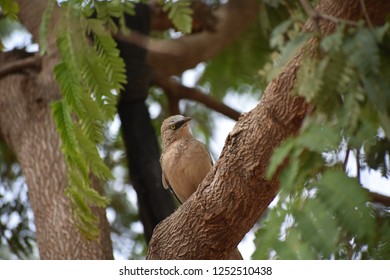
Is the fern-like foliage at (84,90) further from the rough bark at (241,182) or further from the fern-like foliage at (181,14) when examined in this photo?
the rough bark at (241,182)

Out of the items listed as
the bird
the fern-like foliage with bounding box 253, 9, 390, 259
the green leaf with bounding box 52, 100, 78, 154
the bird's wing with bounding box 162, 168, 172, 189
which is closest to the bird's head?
the bird

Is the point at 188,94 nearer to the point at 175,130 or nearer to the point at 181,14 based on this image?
the point at 175,130

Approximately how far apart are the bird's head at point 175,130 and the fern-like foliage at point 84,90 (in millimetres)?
Result: 1490

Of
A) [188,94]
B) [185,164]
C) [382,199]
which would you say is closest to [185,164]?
[185,164]

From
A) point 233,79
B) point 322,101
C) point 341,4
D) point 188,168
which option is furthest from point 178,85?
point 322,101

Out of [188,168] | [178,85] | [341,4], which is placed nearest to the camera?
[341,4]

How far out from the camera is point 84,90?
4812mm

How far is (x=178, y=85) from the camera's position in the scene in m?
8.35

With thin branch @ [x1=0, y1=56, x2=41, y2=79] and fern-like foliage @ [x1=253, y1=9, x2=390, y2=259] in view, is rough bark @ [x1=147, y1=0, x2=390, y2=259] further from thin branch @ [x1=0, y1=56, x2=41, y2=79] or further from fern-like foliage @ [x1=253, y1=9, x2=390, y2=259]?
thin branch @ [x1=0, y1=56, x2=41, y2=79]

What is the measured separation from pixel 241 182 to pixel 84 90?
3.81 feet

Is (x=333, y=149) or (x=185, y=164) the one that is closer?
(x=333, y=149)

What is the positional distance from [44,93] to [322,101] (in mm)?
4482

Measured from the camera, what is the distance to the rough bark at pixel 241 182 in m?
4.27
